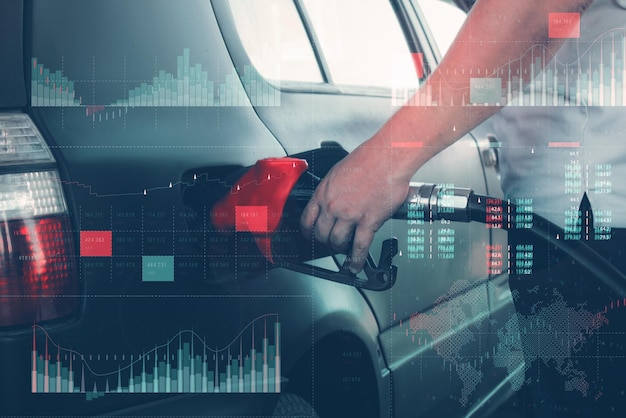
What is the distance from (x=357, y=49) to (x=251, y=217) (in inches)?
16.2

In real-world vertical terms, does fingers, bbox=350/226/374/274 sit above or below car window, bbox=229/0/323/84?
below

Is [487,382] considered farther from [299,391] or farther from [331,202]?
[331,202]

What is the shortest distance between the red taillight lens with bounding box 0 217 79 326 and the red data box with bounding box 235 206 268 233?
13.2 inches

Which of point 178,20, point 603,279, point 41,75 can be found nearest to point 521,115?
point 603,279

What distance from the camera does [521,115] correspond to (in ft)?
5.19

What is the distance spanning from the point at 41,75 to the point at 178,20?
0.28 metres

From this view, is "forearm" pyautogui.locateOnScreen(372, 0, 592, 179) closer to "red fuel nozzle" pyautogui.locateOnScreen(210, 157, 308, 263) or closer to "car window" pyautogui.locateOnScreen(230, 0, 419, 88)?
"car window" pyautogui.locateOnScreen(230, 0, 419, 88)

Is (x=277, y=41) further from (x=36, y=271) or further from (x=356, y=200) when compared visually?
(x=36, y=271)

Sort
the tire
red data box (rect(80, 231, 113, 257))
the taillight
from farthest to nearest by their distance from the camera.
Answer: the tire, red data box (rect(80, 231, 113, 257)), the taillight

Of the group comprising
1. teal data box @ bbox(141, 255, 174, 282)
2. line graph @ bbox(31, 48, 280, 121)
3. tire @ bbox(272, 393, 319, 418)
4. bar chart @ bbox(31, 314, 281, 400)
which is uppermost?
line graph @ bbox(31, 48, 280, 121)

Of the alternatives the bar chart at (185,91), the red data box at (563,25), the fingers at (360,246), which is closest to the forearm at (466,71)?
the red data box at (563,25)

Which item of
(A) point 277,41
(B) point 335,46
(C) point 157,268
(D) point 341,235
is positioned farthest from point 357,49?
(C) point 157,268

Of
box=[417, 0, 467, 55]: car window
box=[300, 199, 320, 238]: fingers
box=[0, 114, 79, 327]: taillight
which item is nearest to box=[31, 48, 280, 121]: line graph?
box=[0, 114, 79, 327]: taillight

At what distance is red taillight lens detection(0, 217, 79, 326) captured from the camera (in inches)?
55.0
